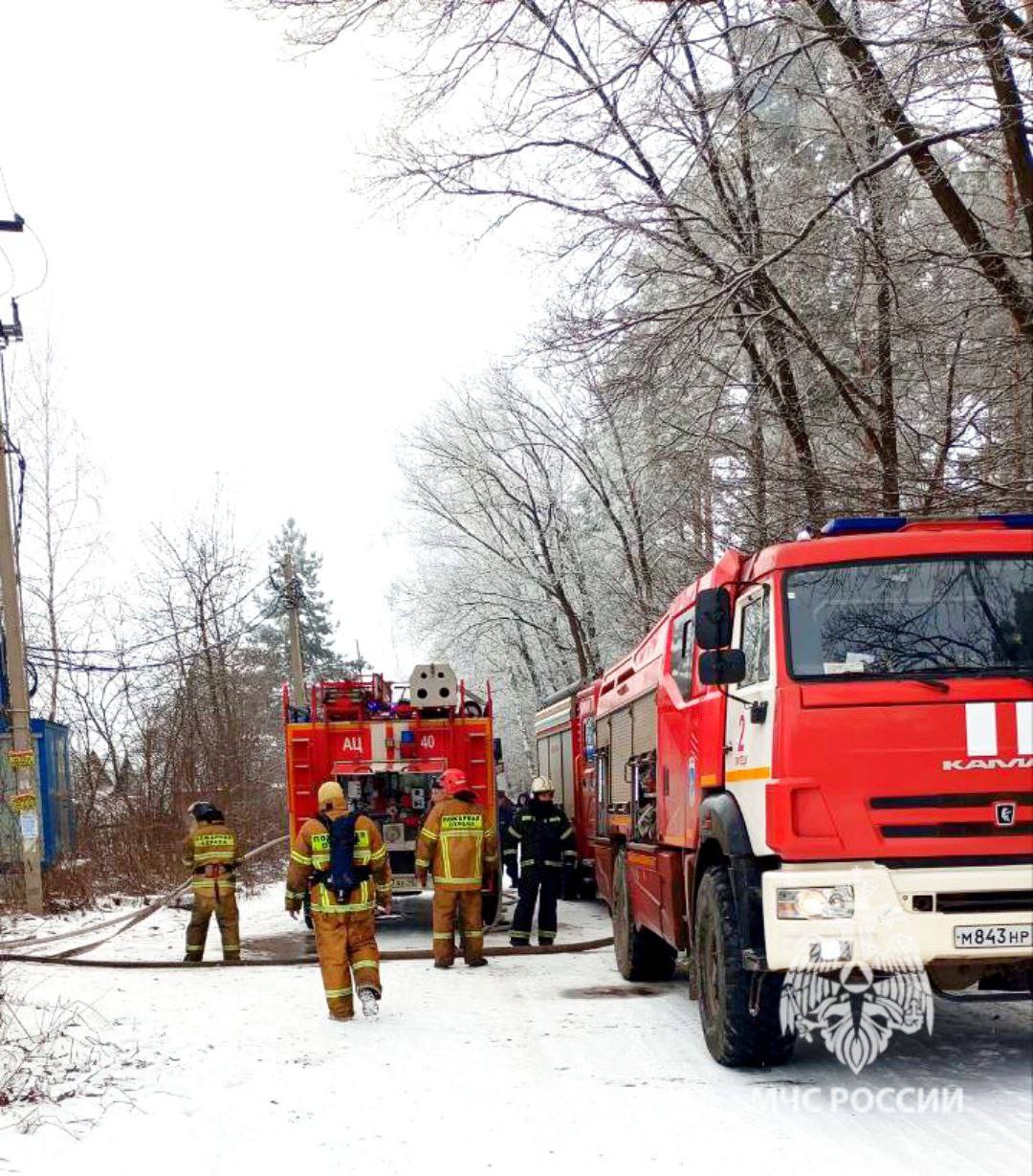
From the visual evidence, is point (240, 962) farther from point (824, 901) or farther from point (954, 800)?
point (954, 800)

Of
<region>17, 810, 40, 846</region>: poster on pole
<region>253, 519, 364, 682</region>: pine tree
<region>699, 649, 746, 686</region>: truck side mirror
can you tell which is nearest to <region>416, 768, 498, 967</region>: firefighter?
<region>699, 649, 746, 686</region>: truck side mirror

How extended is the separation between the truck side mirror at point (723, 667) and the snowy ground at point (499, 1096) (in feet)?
6.29

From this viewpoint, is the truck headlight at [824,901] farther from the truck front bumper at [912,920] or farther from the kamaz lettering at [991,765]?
the kamaz lettering at [991,765]

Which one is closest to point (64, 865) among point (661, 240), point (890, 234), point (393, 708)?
point (393, 708)

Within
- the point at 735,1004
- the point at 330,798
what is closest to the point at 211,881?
the point at 330,798

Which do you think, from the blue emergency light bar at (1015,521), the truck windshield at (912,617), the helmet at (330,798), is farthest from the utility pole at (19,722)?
the blue emergency light bar at (1015,521)

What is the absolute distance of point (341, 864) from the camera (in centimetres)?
853

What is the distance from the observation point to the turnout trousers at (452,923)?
1085cm

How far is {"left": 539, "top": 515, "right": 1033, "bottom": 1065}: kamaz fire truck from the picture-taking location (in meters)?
5.71

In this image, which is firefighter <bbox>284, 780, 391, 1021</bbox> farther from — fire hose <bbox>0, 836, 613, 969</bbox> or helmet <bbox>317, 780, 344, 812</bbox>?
fire hose <bbox>0, 836, 613, 969</bbox>

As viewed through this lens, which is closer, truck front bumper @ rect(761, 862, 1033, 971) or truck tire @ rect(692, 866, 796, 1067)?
truck front bumper @ rect(761, 862, 1033, 971)

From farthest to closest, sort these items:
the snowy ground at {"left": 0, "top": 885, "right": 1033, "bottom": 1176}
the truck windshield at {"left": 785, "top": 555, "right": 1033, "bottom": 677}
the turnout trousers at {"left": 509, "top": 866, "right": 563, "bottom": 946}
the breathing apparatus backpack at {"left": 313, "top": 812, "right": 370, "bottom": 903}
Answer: the turnout trousers at {"left": 509, "top": 866, "right": 563, "bottom": 946}
the breathing apparatus backpack at {"left": 313, "top": 812, "right": 370, "bottom": 903}
the truck windshield at {"left": 785, "top": 555, "right": 1033, "bottom": 677}
the snowy ground at {"left": 0, "top": 885, "right": 1033, "bottom": 1176}

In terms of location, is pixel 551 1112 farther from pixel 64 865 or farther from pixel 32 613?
pixel 32 613

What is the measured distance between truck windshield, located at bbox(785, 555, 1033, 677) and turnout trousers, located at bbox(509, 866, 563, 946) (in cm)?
651
